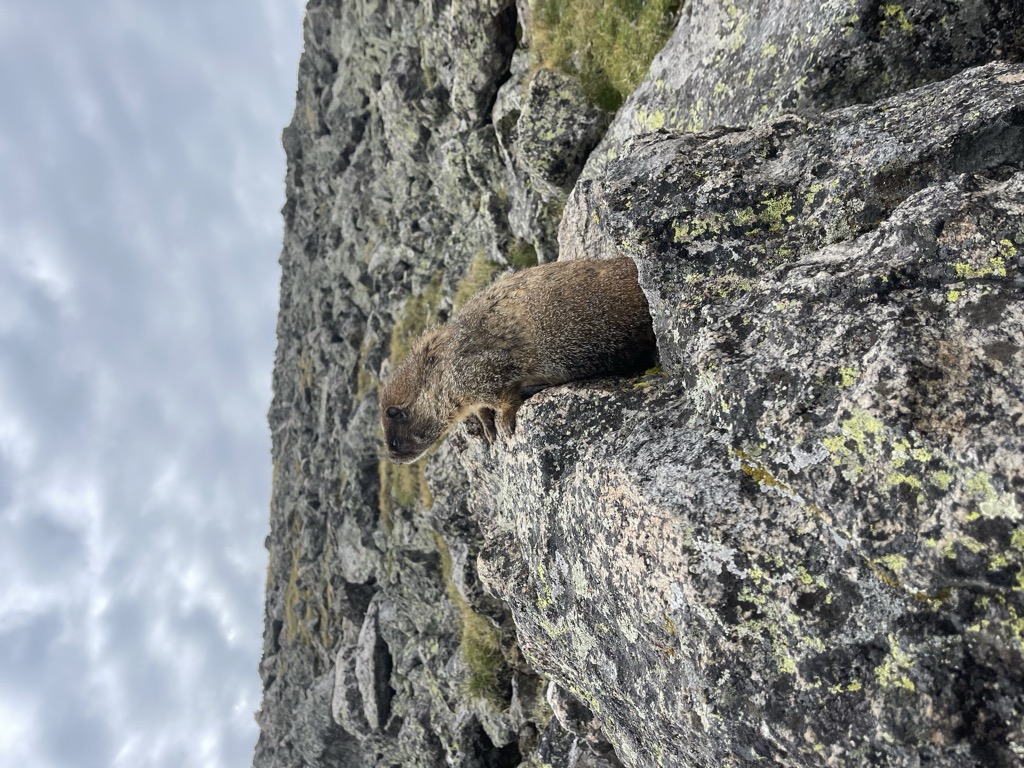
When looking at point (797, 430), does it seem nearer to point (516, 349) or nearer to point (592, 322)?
point (592, 322)

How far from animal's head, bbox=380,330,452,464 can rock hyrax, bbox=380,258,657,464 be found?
2cm

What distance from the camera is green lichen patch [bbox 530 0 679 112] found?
51.4 ft

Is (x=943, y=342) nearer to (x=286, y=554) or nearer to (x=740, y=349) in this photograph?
(x=740, y=349)

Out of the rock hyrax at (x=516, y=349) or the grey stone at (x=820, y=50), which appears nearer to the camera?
the grey stone at (x=820, y=50)

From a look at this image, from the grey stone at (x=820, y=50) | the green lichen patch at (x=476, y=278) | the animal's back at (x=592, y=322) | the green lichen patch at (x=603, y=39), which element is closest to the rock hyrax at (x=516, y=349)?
the animal's back at (x=592, y=322)

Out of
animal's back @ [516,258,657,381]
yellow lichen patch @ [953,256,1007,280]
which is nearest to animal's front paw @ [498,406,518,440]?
animal's back @ [516,258,657,381]

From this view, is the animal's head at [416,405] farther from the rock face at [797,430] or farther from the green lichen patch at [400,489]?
the green lichen patch at [400,489]

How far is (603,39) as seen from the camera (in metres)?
17.2

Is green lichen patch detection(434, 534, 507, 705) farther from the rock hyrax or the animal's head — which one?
the rock hyrax

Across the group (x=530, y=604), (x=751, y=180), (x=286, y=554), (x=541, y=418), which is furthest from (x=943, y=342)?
(x=286, y=554)

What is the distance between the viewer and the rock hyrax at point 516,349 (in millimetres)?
9219

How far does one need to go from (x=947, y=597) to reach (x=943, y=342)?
1.84 metres

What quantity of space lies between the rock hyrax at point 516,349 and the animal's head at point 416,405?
0.02 meters

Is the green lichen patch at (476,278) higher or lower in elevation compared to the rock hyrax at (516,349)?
higher
